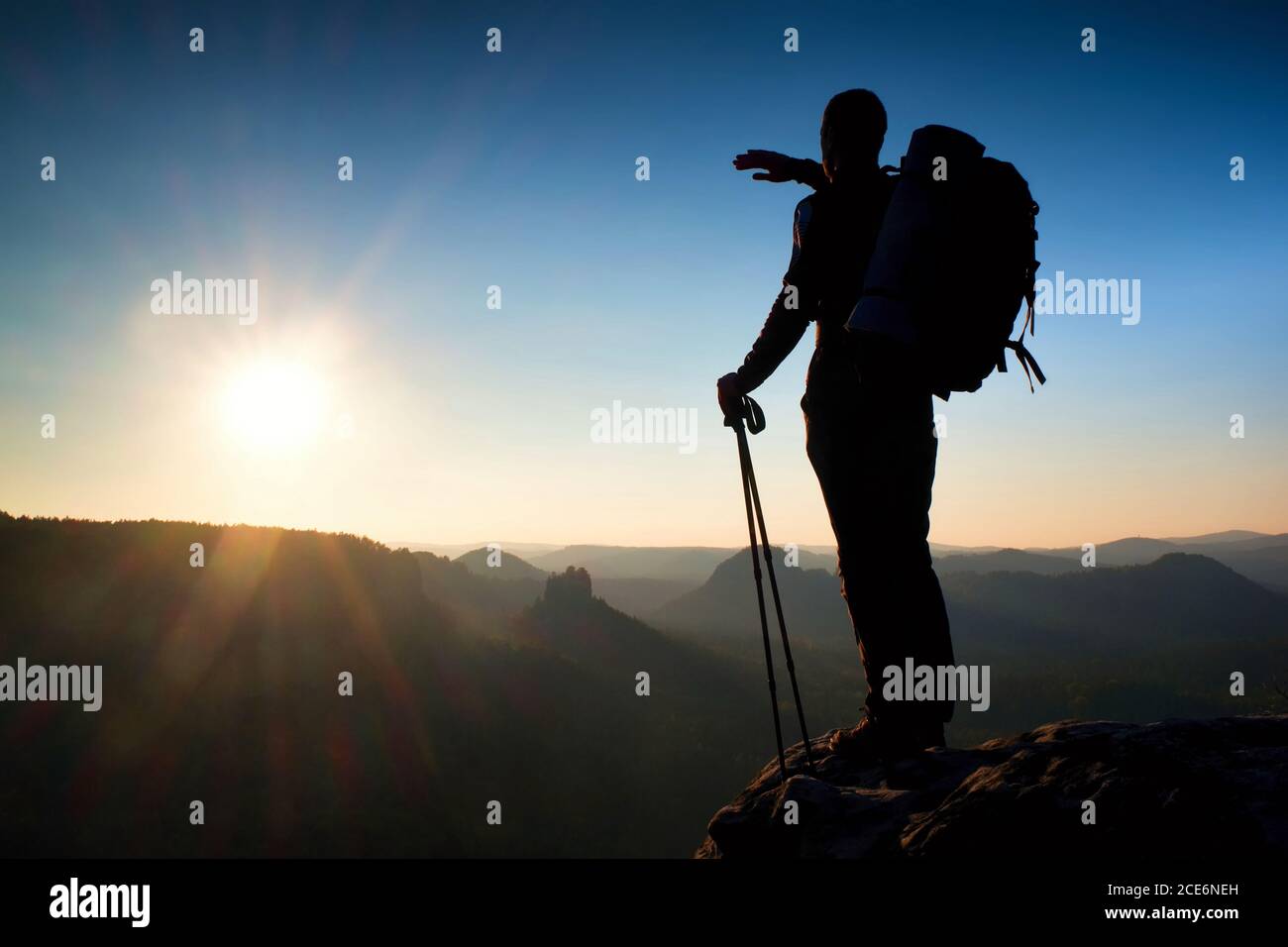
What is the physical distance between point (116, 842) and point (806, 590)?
182 m

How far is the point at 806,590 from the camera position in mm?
196625

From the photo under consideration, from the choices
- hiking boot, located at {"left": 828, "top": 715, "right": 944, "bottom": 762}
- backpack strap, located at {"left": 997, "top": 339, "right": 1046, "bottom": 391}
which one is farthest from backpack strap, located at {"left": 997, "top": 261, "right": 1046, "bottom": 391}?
hiking boot, located at {"left": 828, "top": 715, "right": 944, "bottom": 762}

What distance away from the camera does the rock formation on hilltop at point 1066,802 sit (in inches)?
79.3

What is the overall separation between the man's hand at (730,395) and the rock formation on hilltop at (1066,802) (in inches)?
89.0

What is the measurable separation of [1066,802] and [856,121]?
4.06 meters

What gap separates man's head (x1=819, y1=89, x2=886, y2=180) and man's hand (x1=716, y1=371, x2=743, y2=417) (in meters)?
1.57

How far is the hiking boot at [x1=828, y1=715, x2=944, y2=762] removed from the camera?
13.1ft

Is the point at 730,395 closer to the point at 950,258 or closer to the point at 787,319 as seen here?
the point at 787,319

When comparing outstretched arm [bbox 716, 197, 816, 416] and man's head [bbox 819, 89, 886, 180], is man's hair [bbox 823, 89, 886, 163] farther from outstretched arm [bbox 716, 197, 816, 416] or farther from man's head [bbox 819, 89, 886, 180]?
outstretched arm [bbox 716, 197, 816, 416]

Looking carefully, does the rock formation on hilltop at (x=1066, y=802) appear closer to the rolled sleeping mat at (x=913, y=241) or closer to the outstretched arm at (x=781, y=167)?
the rolled sleeping mat at (x=913, y=241)

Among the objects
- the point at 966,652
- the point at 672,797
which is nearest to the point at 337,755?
the point at 672,797
